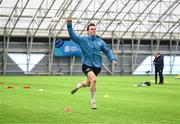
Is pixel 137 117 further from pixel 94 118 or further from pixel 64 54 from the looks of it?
pixel 64 54

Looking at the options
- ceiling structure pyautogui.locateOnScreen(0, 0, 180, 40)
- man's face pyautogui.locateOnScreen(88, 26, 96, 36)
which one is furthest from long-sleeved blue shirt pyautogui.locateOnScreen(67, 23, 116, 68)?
ceiling structure pyautogui.locateOnScreen(0, 0, 180, 40)

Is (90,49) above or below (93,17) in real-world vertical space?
below

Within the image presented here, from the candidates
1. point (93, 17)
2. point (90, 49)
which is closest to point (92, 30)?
point (90, 49)

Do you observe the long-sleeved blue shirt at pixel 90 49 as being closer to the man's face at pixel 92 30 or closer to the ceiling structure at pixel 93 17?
the man's face at pixel 92 30

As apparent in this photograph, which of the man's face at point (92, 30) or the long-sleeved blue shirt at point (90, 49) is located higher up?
the man's face at point (92, 30)

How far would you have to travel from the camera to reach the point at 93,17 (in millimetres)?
64500

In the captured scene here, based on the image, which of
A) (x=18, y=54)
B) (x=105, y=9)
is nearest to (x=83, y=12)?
(x=105, y=9)

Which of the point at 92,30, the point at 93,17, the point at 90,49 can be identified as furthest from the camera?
the point at 93,17

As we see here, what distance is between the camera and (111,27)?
6900cm

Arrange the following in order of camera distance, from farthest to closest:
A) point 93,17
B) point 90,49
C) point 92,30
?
point 93,17
point 90,49
point 92,30

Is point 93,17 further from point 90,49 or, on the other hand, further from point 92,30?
point 92,30

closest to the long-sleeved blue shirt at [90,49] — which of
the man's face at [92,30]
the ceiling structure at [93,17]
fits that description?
the man's face at [92,30]

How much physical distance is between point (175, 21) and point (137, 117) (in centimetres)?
5720

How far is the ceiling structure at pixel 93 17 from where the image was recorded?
5966 cm
